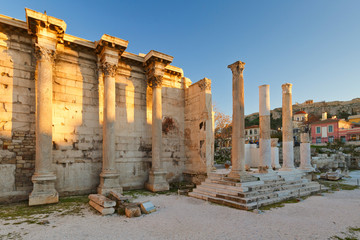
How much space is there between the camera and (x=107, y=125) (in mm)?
9461

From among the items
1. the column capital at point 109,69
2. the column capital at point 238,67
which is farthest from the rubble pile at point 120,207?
the column capital at point 238,67

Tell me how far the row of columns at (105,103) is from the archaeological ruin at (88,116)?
4 centimetres

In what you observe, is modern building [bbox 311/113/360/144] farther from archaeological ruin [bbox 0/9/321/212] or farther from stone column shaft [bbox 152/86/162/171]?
stone column shaft [bbox 152/86/162/171]

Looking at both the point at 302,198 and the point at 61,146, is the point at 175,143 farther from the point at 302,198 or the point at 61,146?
the point at 302,198

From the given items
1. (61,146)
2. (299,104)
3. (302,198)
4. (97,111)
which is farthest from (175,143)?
(299,104)

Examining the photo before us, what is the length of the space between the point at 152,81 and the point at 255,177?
701 centimetres

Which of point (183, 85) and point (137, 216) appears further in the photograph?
point (183, 85)

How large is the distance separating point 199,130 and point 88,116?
599 cm

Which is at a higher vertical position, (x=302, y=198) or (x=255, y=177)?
(x=255, y=177)

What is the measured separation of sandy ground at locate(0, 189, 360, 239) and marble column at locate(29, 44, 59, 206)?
177cm

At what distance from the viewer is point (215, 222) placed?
586 cm

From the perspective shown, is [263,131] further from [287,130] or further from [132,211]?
[132,211]

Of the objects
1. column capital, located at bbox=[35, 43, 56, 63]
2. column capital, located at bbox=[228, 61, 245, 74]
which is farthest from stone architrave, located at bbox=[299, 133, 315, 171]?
column capital, located at bbox=[35, 43, 56, 63]

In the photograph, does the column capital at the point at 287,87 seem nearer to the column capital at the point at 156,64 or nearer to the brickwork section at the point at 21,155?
the column capital at the point at 156,64
